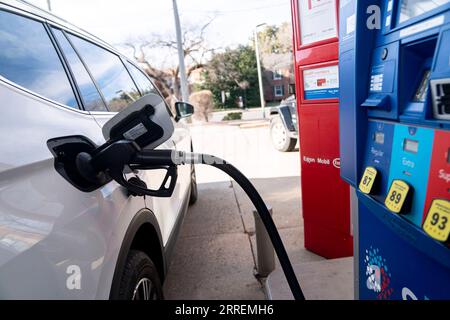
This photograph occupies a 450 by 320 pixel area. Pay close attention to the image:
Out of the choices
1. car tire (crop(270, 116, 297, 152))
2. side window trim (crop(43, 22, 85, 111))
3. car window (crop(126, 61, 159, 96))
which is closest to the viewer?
side window trim (crop(43, 22, 85, 111))

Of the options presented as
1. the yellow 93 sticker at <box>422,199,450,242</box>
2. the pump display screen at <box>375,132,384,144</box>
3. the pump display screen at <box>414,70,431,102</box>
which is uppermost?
the pump display screen at <box>414,70,431,102</box>

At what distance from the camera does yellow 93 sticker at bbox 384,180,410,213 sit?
1016mm

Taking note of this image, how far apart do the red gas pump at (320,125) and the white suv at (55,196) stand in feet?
4.59

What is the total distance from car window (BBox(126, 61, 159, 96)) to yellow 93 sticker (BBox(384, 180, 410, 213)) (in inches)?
98.7

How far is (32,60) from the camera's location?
1298 millimetres

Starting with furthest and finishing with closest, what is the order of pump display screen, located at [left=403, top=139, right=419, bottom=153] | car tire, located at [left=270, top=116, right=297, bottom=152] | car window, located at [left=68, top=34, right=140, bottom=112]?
1. car tire, located at [left=270, top=116, right=297, bottom=152]
2. car window, located at [left=68, top=34, right=140, bottom=112]
3. pump display screen, located at [left=403, top=139, right=419, bottom=153]

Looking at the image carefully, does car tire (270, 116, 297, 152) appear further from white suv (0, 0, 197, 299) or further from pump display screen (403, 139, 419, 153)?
pump display screen (403, 139, 419, 153)

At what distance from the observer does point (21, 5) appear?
4.40 ft

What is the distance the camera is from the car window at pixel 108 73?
1.91m

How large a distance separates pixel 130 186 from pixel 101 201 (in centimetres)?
18

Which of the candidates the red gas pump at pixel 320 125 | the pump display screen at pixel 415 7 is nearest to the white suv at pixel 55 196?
the pump display screen at pixel 415 7

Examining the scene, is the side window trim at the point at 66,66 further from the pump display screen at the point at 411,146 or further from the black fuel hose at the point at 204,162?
the pump display screen at the point at 411,146

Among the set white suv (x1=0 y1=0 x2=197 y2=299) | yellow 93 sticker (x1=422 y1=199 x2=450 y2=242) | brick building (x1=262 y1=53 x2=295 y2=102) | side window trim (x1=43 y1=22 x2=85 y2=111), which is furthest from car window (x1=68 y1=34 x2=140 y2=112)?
brick building (x1=262 y1=53 x2=295 y2=102)

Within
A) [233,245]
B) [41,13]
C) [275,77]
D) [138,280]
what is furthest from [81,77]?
[275,77]
